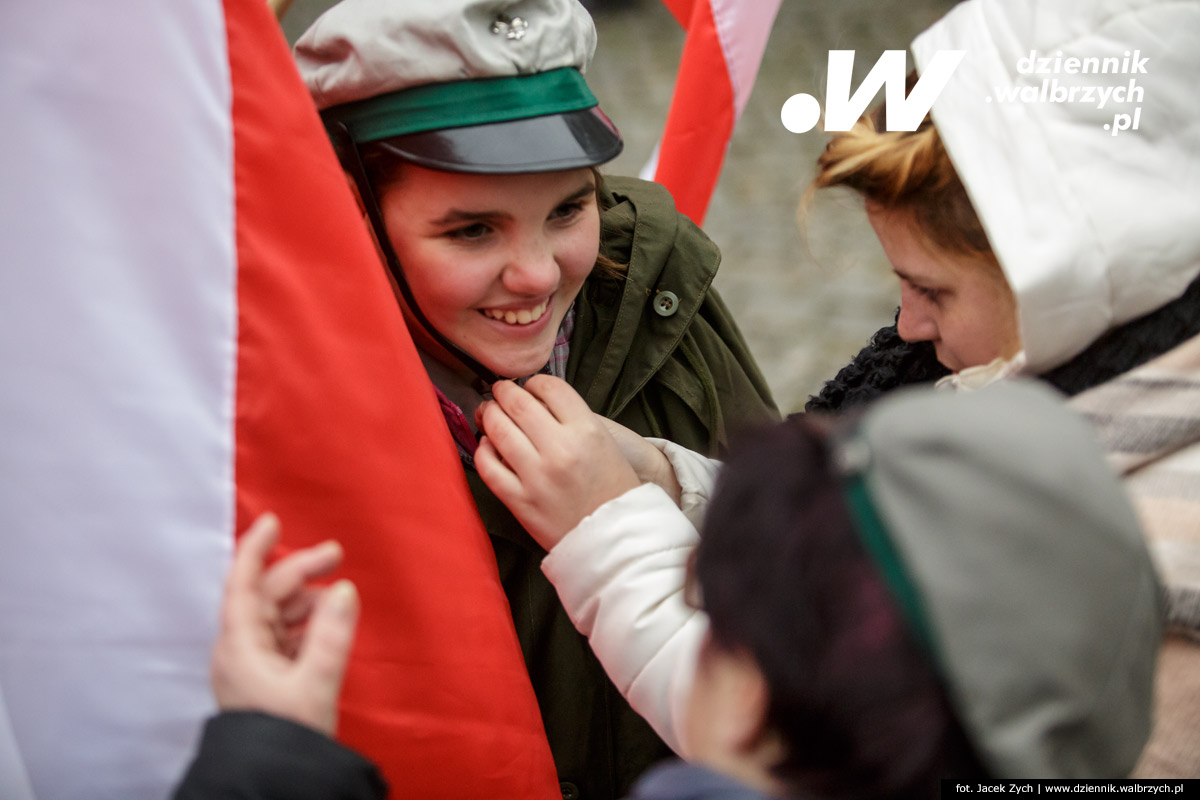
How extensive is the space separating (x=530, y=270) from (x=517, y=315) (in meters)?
0.09

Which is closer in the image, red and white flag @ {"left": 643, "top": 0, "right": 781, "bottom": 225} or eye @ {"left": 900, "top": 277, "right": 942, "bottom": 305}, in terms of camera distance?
eye @ {"left": 900, "top": 277, "right": 942, "bottom": 305}

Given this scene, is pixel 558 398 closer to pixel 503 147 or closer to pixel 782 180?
pixel 503 147

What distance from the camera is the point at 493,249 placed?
1.40 m

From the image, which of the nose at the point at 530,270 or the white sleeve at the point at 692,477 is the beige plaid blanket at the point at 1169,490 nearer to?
the white sleeve at the point at 692,477

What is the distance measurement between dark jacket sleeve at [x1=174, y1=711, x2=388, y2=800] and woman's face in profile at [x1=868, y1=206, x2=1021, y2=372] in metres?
0.98

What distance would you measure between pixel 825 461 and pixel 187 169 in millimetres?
761

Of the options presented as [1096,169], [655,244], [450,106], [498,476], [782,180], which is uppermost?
[450,106]

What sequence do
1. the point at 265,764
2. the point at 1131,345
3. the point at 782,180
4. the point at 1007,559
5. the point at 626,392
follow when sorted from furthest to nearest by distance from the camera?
the point at 782,180, the point at 626,392, the point at 1131,345, the point at 265,764, the point at 1007,559

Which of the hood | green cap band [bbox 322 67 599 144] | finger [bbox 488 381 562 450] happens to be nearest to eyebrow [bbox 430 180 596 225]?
green cap band [bbox 322 67 599 144]

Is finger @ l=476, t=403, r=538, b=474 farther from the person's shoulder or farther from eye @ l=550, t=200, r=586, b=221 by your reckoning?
the person's shoulder

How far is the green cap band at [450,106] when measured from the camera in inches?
51.5

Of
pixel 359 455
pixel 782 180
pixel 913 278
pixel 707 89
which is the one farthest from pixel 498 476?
pixel 782 180

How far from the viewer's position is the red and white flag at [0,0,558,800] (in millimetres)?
1009

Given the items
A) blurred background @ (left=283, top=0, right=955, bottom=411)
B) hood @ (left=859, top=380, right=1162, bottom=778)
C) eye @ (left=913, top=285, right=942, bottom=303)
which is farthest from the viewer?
blurred background @ (left=283, top=0, right=955, bottom=411)
